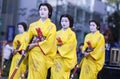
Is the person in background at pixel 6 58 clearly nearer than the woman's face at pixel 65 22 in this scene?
No

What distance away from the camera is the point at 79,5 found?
846 inches

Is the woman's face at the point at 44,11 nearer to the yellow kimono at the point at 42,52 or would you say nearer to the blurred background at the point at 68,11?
Answer: the yellow kimono at the point at 42,52

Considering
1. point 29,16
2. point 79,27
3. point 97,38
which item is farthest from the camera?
point 79,27

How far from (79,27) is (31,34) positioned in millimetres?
13816

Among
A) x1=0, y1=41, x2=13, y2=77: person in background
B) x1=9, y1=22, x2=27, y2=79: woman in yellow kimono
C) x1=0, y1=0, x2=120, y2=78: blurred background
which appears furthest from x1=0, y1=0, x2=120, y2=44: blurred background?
x1=9, y1=22, x2=27, y2=79: woman in yellow kimono

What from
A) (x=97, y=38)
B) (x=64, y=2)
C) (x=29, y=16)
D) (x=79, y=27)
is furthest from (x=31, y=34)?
(x=79, y=27)

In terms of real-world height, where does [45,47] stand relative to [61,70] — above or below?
above

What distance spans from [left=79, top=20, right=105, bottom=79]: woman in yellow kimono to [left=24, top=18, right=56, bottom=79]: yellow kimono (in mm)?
2245

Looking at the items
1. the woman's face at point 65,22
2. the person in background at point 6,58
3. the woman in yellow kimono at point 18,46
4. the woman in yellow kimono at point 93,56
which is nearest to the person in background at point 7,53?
the person in background at point 6,58

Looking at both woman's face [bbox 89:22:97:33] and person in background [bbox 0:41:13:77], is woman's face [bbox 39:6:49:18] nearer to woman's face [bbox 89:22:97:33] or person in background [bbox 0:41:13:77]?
woman's face [bbox 89:22:97:33]

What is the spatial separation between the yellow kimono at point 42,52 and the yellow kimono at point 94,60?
2.28 meters

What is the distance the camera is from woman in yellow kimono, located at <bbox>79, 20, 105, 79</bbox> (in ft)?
29.1

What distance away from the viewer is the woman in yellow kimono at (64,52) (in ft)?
25.3

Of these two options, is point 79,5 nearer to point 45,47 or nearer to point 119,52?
point 119,52
